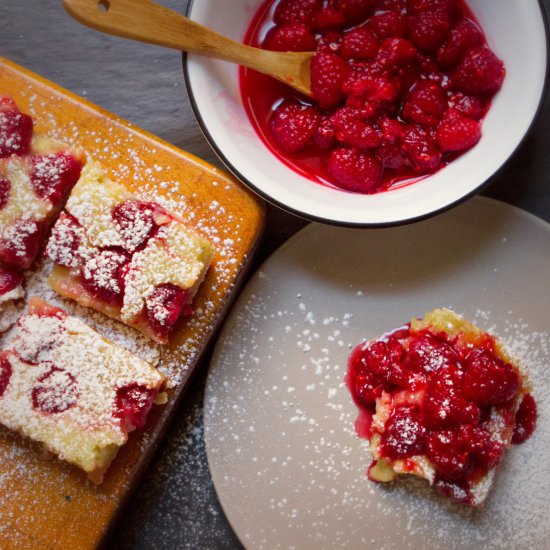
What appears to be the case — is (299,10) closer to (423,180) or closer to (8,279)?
(423,180)

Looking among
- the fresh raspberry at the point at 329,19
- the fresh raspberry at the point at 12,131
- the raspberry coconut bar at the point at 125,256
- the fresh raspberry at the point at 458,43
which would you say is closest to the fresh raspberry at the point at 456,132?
the fresh raspberry at the point at 458,43

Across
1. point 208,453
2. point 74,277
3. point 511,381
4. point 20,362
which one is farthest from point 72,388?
point 511,381

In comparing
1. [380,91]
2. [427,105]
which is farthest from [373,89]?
[427,105]

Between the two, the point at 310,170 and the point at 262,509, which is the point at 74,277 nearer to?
the point at 310,170

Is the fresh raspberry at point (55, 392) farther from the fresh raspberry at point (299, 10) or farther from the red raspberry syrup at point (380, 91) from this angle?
the fresh raspberry at point (299, 10)

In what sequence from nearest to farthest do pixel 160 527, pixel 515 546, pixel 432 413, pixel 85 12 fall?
pixel 85 12, pixel 432 413, pixel 515 546, pixel 160 527

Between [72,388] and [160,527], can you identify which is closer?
[72,388]
